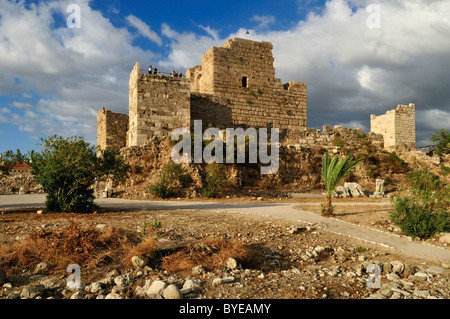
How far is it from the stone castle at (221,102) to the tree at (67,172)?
7.62 metres

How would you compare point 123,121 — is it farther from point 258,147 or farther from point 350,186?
point 350,186

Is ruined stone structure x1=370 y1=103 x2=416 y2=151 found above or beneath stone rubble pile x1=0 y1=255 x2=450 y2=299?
above

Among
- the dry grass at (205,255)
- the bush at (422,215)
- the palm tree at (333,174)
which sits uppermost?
the palm tree at (333,174)

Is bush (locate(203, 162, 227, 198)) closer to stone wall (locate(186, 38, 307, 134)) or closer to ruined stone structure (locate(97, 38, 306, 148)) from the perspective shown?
ruined stone structure (locate(97, 38, 306, 148))

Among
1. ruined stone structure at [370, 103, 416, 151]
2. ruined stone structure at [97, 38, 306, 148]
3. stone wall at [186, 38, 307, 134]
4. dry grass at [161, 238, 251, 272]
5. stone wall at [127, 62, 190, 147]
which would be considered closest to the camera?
dry grass at [161, 238, 251, 272]

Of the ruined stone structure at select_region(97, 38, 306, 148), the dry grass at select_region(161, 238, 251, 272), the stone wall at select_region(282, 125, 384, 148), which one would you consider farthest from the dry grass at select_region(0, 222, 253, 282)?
the stone wall at select_region(282, 125, 384, 148)

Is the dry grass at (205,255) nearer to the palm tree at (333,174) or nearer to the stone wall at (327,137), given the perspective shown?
the palm tree at (333,174)

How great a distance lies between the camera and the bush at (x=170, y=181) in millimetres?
14719

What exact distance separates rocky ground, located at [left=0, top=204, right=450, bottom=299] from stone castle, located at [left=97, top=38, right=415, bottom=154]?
1181cm

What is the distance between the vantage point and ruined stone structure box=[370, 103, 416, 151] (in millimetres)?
29750

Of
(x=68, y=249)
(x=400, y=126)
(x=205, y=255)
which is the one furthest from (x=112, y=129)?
(x=400, y=126)

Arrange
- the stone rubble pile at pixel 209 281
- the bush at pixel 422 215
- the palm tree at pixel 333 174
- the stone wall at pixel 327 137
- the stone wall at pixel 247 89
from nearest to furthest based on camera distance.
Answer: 1. the stone rubble pile at pixel 209 281
2. the bush at pixel 422 215
3. the palm tree at pixel 333 174
4. the stone wall at pixel 247 89
5. the stone wall at pixel 327 137

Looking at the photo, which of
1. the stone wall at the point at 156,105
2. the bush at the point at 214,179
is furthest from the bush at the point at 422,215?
the stone wall at the point at 156,105
